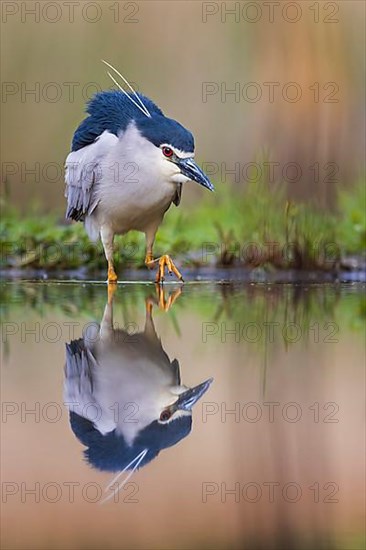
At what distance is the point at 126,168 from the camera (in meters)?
7.26

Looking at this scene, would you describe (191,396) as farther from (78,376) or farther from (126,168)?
(126,168)

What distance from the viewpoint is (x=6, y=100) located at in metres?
10.1

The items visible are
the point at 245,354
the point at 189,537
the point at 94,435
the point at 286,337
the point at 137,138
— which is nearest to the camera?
the point at 189,537

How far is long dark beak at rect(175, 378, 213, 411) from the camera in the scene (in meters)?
3.43

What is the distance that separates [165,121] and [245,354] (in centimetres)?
309

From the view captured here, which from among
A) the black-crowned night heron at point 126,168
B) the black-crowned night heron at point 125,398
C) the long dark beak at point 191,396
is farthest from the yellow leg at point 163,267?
the long dark beak at point 191,396

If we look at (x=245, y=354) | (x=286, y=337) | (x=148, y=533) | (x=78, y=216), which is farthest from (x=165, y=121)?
(x=148, y=533)

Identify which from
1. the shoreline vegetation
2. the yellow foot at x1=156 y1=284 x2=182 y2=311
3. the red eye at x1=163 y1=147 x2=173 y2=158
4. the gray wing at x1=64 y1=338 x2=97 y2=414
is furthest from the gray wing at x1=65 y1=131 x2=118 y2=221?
the gray wing at x1=64 y1=338 x2=97 y2=414

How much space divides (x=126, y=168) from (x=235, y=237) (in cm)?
162

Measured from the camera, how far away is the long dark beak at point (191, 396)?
3428mm

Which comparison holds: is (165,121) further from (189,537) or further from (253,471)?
(189,537)

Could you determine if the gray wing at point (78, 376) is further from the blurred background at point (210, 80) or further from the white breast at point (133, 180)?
the blurred background at point (210, 80)

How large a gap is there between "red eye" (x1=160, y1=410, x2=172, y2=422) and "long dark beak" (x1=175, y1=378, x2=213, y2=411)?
96 millimetres

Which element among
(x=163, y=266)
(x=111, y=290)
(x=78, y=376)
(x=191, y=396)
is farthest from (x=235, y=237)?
(x=191, y=396)
